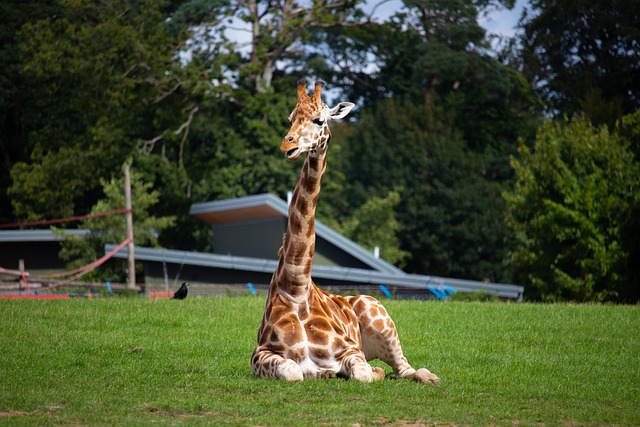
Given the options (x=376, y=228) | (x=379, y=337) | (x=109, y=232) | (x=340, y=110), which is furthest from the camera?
(x=376, y=228)

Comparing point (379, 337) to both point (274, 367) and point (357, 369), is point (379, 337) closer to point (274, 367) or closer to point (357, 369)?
point (357, 369)

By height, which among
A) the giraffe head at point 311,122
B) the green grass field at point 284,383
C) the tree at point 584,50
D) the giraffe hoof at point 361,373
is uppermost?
the tree at point 584,50

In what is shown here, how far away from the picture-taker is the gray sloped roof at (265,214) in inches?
1393

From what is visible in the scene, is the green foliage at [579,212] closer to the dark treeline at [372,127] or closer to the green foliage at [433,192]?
the dark treeline at [372,127]

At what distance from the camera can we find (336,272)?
108ft

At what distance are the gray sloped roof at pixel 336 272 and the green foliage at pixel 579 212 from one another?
5.65 feet

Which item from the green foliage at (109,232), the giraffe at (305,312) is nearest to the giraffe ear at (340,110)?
the giraffe at (305,312)

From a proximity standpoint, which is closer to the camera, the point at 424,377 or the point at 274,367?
the point at 274,367

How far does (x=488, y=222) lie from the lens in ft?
186

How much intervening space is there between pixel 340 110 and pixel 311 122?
0.64 meters

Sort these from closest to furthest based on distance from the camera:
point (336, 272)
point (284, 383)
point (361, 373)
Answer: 1. point (284, 383)
2. point (361, 373)
3. point (336, 272)

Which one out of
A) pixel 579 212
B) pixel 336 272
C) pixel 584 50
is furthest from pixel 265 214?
pixel 584 50

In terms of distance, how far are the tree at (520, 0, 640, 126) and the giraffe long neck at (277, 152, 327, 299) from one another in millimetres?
42070

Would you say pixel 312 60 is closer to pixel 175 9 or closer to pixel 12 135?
pixel 175 9
